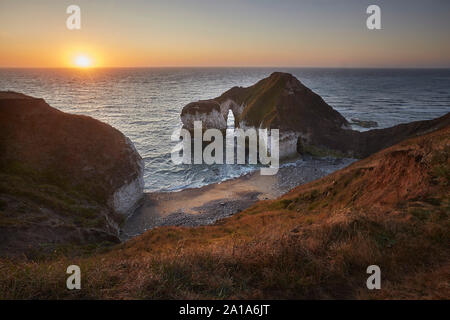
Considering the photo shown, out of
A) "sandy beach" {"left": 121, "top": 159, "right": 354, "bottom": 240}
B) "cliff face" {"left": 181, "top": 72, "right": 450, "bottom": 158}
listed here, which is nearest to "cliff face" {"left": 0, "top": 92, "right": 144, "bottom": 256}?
"sandy beach" {"left": 121, "top": 159, "right": 354, "bottom": 240}

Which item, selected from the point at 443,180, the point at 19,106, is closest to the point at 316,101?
the point at 443,180

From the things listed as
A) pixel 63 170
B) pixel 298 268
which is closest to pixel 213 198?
pixel 63 170

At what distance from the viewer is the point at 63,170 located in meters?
22.9

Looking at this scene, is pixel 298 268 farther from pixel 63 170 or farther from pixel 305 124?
pixel 305 124

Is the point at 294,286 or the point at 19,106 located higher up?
the point at 19,106

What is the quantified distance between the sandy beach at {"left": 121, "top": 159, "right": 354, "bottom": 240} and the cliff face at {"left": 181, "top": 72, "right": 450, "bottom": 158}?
15.8 ft

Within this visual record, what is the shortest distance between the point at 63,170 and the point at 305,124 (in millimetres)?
37549

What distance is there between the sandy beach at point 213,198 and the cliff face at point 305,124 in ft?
15.8

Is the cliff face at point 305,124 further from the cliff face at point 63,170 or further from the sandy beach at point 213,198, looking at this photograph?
the cliff face at point 63,170

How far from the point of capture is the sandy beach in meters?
24.4

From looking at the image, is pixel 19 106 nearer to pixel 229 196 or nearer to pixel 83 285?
pixel 229 196

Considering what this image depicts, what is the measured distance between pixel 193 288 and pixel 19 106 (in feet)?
104
